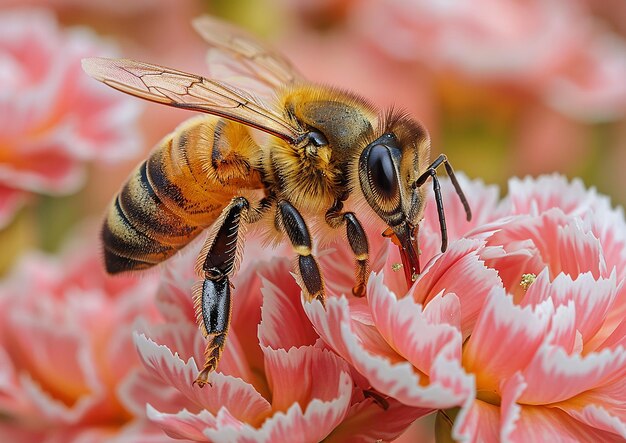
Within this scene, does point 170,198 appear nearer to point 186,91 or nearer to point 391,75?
point 186,91

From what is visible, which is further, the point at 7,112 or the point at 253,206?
the point at 7,112

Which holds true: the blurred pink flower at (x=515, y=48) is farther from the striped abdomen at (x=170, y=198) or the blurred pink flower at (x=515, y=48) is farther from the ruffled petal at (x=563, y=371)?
the ruffled petal at (x=563, y=371)

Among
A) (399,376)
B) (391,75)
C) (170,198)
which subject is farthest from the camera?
(391,75)

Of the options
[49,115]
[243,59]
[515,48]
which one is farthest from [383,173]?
[515,48]

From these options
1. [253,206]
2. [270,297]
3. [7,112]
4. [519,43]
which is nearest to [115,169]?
[7,112]

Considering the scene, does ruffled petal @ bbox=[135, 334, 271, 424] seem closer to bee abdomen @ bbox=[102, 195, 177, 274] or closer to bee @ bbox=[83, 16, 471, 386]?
bee @ bbox=[83, 16, 471, 386]

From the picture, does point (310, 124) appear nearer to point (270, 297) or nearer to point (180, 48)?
point (270, 297)

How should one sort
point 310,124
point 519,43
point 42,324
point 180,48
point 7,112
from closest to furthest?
point 310,124 < point 42,324 < point 7,112 < point 519,43 < point 180,48
